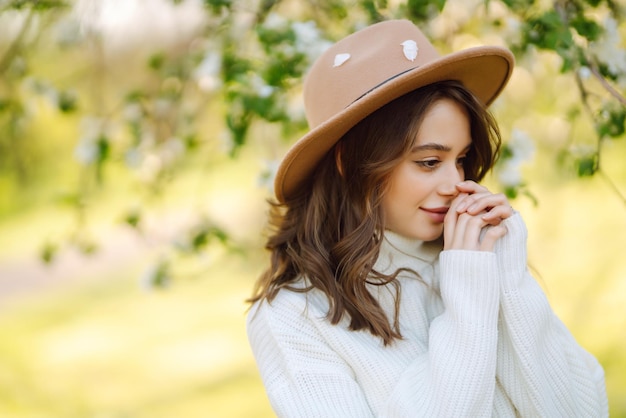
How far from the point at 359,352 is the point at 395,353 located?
0.08m

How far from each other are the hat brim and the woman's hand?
241mm

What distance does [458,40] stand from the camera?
9.20ft

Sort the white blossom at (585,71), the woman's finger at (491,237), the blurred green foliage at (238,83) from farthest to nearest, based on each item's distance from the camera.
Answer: the blurred green foliage at (238,83), the white blossom at (585,71), the woman's finger at (491,237)

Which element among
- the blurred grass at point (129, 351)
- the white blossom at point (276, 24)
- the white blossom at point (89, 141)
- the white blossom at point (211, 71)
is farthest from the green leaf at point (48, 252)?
the blurred grass at point (129, 351)

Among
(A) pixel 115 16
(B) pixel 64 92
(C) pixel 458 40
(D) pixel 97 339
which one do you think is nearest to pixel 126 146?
(B) pixel 64 92

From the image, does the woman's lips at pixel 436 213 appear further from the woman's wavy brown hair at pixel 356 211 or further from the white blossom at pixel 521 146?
the white blossom at pixel 521 146

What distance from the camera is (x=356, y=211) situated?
1.64 metres

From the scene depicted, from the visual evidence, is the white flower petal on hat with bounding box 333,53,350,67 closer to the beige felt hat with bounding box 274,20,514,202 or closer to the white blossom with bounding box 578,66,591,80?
the beige felt hat with bounding box 274,20,514,202

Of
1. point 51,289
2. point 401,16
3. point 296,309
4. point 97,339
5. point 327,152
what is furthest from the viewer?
point 51,289

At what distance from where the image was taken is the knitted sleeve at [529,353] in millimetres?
1460

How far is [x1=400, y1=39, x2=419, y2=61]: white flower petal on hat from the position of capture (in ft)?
5.07

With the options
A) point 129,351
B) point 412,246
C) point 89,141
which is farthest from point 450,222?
point 129,351

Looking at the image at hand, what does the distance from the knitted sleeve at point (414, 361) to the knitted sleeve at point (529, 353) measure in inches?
2.1

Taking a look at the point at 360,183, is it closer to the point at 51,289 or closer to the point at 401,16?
the point at 401,16
